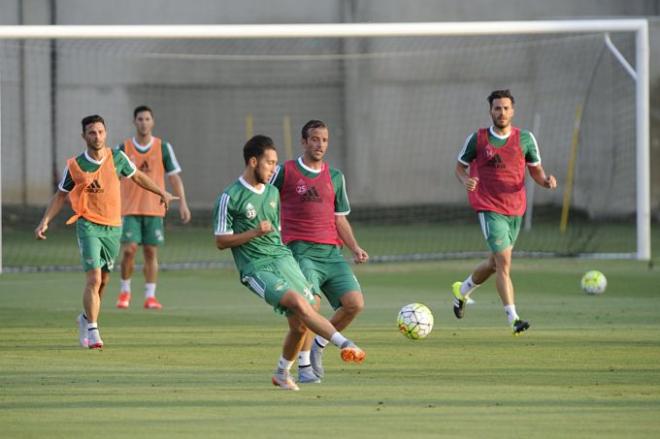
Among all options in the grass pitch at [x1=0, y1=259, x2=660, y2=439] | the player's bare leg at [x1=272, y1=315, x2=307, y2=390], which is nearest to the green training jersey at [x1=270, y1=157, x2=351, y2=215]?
the grass pitch at [x1=0, y1=259, x2=660, y2=439]

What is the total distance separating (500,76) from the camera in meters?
28.3

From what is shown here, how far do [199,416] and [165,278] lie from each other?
10.1 metres

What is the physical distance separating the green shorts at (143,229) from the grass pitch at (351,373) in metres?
0.70

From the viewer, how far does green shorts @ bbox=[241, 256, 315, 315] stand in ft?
26.2

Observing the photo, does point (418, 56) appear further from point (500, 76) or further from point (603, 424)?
point (603, 424)

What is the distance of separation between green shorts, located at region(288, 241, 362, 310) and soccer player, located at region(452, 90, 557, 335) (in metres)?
2.51

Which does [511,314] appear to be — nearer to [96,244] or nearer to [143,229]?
[96,244]

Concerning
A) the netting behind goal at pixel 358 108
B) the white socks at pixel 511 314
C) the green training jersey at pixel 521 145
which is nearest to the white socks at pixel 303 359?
the white socks at pixel 511 314

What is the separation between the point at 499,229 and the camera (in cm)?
1123

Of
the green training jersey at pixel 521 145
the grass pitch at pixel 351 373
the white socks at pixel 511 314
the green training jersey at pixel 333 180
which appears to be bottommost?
the grass pitch at pixel 351 373

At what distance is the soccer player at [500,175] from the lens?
36.7ft

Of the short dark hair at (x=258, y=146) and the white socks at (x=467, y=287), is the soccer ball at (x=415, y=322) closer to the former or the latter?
the white socks at (x=467, y=287)

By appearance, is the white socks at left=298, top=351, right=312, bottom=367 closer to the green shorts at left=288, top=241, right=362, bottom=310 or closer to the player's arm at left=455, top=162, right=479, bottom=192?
the green shorts at left=288, top=241, right=362, bottom=310

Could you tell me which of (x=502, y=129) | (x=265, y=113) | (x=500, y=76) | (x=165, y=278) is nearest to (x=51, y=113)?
(x=265, y=113)
